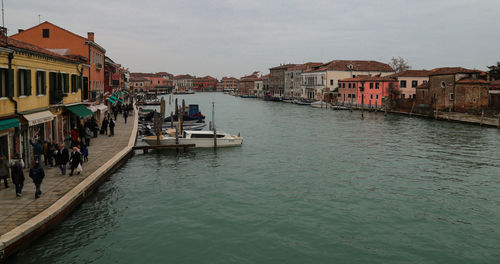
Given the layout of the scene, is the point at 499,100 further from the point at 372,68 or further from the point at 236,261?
the point at 236,261

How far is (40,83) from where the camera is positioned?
55.5 ft

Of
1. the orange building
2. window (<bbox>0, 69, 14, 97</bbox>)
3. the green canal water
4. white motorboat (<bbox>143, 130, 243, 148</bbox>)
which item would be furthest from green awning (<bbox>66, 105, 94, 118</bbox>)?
window (<bbox>0, 69, 14, 97</bbox>)

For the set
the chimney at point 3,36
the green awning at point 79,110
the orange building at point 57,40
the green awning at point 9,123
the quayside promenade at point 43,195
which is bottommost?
the quayside promenade at point 43,195

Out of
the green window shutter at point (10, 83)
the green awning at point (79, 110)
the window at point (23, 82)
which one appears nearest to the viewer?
the green window shutter at point (10, 83)

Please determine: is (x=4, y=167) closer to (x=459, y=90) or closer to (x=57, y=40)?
(x=57, y=40)

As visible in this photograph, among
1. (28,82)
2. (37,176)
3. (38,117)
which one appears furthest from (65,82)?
(37,176)

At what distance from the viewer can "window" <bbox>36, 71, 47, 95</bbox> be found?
16562mm

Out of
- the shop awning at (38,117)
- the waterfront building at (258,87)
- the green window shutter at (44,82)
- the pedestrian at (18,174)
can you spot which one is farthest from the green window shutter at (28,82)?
the waterfront building at (258,87)

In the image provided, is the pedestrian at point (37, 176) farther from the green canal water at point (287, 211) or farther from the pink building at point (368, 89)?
the pink building at point (368, 89)

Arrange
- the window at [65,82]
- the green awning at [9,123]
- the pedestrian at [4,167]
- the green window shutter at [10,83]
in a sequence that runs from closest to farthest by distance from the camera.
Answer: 1. the pedestrian at [4,167]
2. the green awning at [9,123]
3. the green window shutter at [10,83]
4. the window at [65,82]

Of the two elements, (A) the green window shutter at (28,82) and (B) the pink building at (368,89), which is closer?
(A) the green window shutter at (28,82)

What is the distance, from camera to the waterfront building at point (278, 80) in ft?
409

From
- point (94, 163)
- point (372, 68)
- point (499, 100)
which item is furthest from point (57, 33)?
point (372, 68)

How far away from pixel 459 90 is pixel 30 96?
48.0 metres
